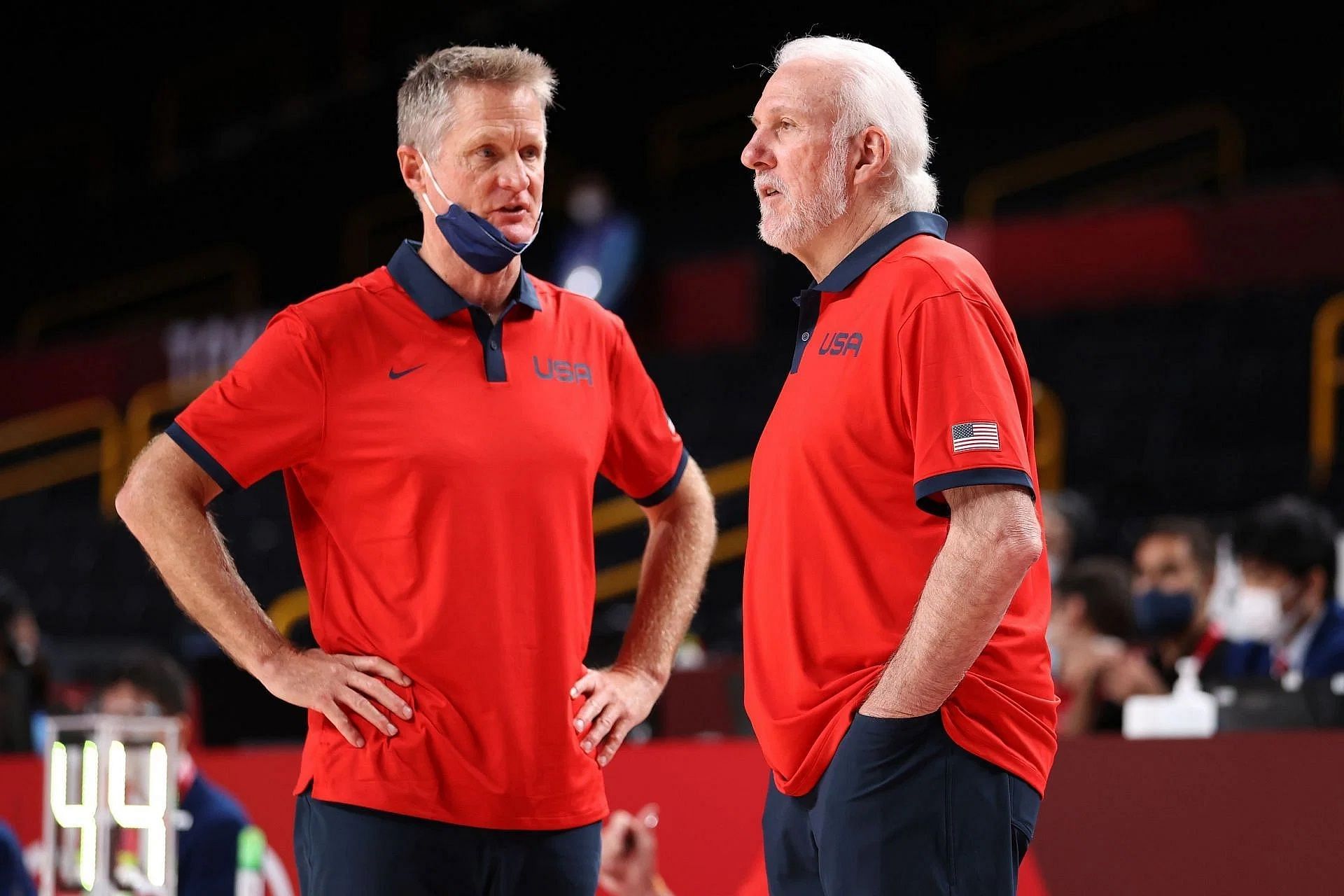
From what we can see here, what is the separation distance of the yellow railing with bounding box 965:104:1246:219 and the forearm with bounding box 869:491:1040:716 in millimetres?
9651

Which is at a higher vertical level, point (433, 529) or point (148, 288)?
point (148, 288)

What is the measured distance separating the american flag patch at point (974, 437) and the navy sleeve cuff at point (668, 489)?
981 mm

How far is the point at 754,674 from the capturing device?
8.33 feet

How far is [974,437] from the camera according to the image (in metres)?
2.29

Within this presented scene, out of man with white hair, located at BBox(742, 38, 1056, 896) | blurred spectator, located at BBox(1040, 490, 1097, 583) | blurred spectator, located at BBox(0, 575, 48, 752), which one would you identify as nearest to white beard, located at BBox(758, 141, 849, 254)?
man with white hair, located at BBox(742, 38, 1056, 896)

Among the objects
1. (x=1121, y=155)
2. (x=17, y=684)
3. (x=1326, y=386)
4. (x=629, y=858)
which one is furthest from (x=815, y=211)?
(x=1121, y=155)

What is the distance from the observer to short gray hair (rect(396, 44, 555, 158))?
9.70 ft

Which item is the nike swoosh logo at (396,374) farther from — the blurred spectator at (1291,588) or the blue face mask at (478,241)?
the blurred spectator at (1291,588)

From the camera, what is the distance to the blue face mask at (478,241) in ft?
9.67

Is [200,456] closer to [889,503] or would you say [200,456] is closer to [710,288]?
[889,503]

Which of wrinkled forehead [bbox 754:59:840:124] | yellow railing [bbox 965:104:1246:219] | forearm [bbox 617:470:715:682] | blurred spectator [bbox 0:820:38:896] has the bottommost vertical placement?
blurred spectator [bbox 0:820:38:896]

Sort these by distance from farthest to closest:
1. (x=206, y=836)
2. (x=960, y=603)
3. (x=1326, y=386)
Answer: (x=1326, y=386), (x=206, y=836), (x=960, y=603)

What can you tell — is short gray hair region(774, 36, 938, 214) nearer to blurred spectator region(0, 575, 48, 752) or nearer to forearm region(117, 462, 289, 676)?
forearm region(117, 462, 289, 676)

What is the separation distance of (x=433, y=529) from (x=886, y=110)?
963 mm
